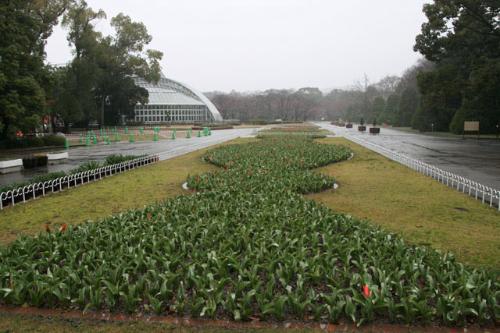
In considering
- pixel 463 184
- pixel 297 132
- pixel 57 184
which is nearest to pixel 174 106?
pixel 297 132

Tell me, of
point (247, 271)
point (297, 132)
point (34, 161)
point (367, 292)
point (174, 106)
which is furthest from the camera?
point (174, 106)

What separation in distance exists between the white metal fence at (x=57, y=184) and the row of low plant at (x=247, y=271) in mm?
4063

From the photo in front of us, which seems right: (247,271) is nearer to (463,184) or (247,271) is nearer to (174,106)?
(463,184)

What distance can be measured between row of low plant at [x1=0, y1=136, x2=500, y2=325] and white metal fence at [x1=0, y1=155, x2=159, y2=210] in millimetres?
4063

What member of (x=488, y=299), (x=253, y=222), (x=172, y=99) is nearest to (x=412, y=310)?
(x=488, y=299)

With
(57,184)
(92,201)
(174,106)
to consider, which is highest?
(174,106)

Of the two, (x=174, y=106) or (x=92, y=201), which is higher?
(x=174, y=106)

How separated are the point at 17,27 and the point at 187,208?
2320 cm

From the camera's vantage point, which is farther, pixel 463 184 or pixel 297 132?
pixel 297 132

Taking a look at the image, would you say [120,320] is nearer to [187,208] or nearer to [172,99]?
[187,208]

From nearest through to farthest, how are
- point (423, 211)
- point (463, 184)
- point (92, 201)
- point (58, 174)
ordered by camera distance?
1. point (423, 211)
2. point (92, 201)
3. point (463, 184)
4. point (58, 174)

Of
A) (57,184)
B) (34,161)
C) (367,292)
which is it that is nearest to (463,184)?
(367,292)

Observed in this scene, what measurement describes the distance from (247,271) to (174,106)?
82267 millimetres

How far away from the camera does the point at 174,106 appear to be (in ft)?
277
